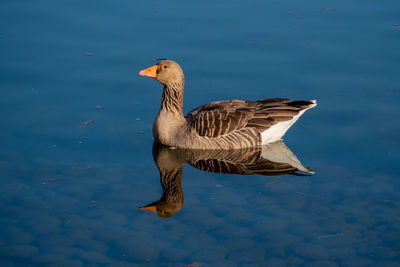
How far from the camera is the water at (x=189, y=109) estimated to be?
8320 mm

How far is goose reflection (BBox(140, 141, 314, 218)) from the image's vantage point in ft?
32.6

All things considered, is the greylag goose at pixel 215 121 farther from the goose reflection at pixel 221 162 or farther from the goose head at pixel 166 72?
the goose reflection at pixel 221 162

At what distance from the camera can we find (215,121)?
1150 centimetres

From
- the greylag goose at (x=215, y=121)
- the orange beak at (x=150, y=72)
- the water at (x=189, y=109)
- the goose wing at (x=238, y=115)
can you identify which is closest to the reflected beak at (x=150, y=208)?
the water at (x=189, y=109)

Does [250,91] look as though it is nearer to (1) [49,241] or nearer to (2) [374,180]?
(2) [374,180]

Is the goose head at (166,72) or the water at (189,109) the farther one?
the goose head at (166,72)

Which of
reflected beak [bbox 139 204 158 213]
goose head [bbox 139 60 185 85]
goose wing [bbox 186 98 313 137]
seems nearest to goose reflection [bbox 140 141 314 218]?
reflected beak [bbox 139 204 158 213]

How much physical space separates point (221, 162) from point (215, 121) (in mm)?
914

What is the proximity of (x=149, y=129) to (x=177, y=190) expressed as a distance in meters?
2.51

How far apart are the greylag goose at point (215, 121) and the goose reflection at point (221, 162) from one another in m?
0.17

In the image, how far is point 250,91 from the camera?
13.1 metres

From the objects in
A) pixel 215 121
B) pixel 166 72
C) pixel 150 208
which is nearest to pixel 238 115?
pixel 215 121

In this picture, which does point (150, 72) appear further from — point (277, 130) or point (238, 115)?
point (277, 130)

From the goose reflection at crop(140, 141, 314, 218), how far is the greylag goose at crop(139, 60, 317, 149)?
0.17 m
